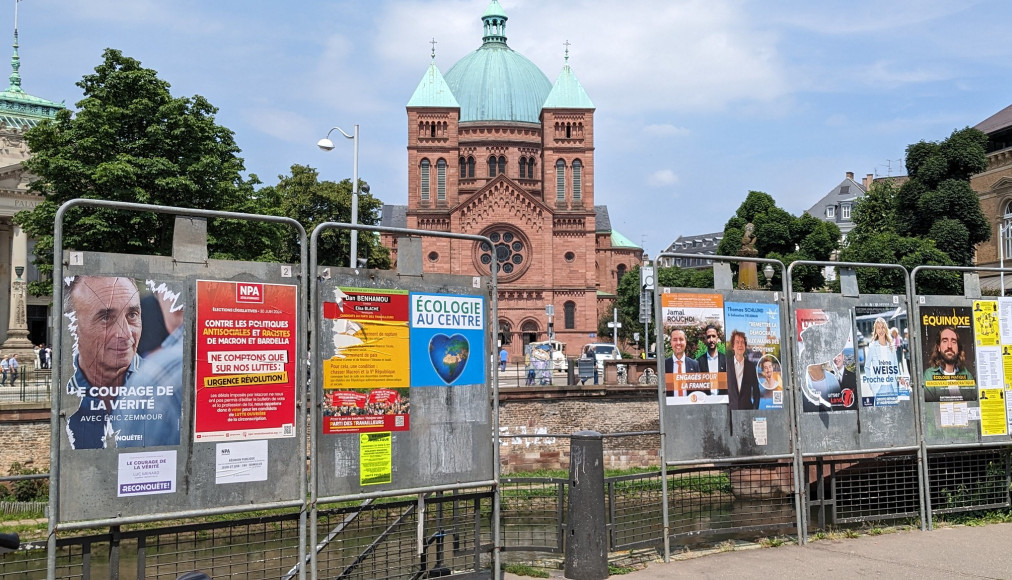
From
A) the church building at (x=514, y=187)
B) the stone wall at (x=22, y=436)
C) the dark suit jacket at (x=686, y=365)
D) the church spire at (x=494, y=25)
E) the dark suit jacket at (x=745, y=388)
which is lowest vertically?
the stone wall at (x=22, y=436)

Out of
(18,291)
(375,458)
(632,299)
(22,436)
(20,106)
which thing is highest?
(20,106)

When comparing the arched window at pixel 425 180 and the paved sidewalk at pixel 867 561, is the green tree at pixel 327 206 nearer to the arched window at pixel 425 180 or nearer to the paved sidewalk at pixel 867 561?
the arched window at pixel 425 180

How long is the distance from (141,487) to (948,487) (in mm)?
9597

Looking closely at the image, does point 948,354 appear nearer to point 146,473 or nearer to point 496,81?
point 146,473

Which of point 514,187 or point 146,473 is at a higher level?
point 514,187

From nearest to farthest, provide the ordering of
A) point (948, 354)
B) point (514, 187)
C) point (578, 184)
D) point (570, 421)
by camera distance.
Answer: point (948, 354)
point (570, 421)
point (514, 187)
point (578, 184)

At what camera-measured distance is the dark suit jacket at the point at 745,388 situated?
9.34 meters

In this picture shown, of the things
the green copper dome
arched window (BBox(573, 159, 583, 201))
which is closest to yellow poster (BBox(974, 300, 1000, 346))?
arched window (BBox(573, 159, 583, 201))

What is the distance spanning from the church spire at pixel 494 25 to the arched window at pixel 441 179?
17986 millimetres

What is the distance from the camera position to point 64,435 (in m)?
5.57

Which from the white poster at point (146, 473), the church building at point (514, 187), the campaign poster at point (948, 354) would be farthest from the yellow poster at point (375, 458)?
the church building at point (514, 187)

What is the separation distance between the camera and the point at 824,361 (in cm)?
991

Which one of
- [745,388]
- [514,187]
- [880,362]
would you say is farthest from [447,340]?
[514,187]

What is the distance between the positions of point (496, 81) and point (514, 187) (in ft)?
49.1
